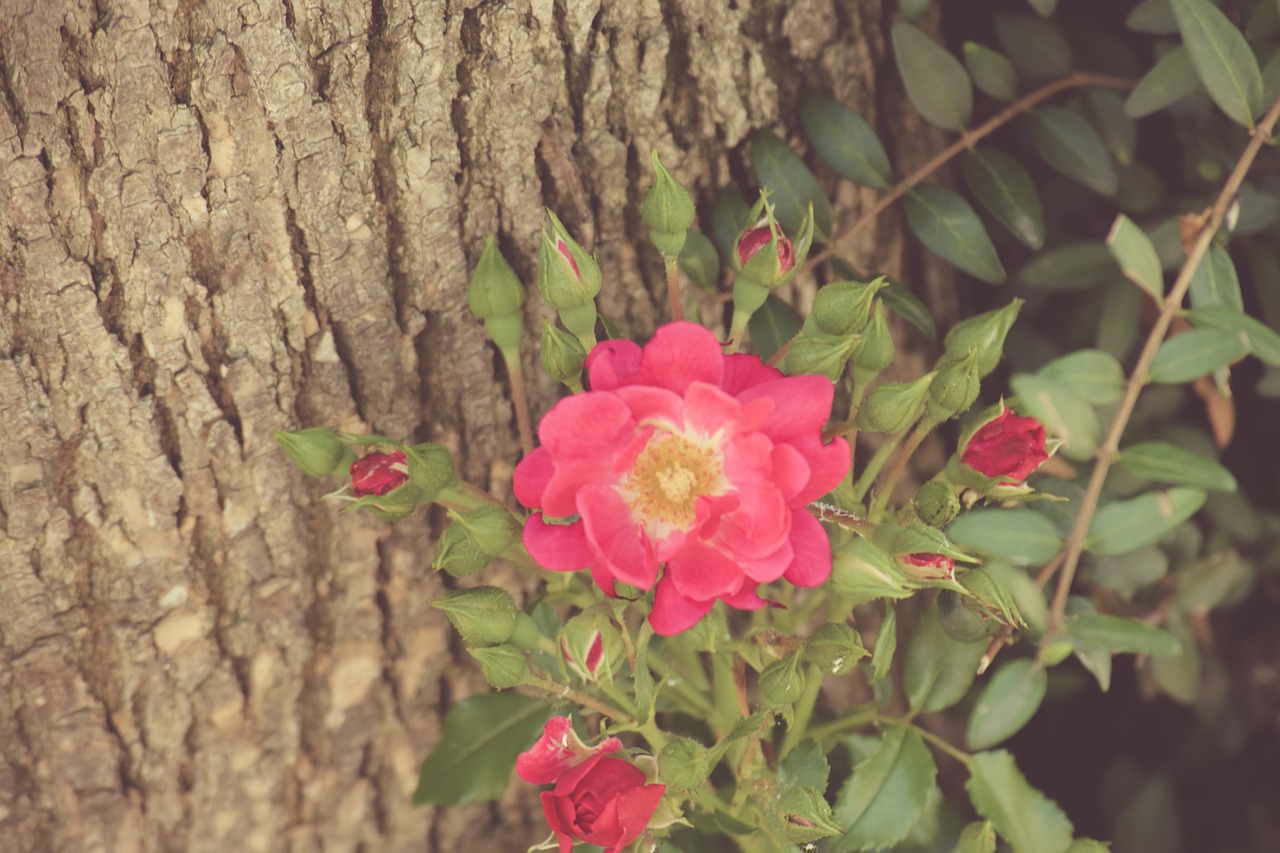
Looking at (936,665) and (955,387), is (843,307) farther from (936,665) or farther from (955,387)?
(936,665)

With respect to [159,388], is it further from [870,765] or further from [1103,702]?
[1103,702]

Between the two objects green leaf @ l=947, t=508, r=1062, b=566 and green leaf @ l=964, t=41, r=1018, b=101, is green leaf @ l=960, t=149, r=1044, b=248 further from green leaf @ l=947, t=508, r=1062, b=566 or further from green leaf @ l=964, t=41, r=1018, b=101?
green leaf @ l=947, t=508, r=1062, b=566

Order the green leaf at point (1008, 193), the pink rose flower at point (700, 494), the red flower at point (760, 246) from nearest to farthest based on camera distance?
the pink rose flower at point (700, 494) < the red flower at point (760, 246) < the green leaf at point (1008, 193)

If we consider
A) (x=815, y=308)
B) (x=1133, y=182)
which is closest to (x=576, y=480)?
(x=815, y=308)

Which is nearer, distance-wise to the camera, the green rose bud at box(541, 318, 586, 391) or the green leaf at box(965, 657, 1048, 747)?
the green rose bud at box(541, 318, 586, 391)

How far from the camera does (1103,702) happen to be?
137cm

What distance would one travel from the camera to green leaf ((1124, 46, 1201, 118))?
93 centimetres

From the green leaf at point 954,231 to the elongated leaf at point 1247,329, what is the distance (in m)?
0.16

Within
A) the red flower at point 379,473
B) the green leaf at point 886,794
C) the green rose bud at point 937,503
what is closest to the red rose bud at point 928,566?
the green rose bud at point 937,503

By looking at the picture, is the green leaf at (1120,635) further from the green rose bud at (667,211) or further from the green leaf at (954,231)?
the green rose bud at (667,211)

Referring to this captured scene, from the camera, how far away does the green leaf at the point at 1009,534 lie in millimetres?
844

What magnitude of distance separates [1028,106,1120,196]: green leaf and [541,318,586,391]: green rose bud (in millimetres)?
537

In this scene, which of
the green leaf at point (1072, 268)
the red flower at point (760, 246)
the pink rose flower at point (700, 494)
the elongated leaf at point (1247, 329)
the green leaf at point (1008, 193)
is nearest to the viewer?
the pink rose flower at point (700, 494)

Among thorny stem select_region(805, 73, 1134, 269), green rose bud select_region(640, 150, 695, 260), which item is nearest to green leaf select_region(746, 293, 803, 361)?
thorny stem select_region(805, 73, 1134, 269)
